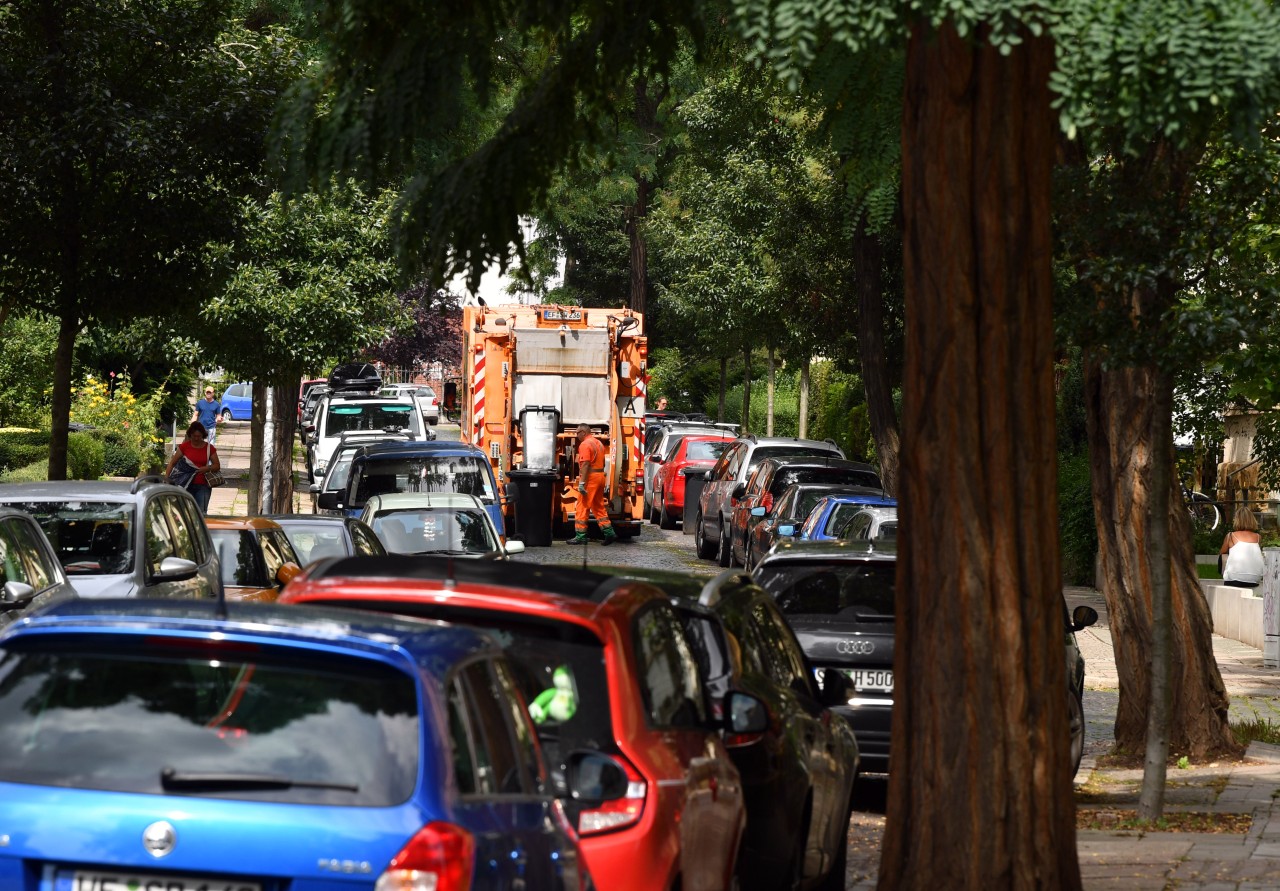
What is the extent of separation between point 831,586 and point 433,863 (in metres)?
8.17

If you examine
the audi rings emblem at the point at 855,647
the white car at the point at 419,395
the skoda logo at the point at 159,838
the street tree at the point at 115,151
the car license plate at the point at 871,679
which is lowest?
the car license plate at the point at 871,679

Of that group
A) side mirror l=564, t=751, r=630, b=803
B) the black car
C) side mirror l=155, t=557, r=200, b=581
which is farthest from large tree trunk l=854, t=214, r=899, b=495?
side mirror l=564, t=751, r=630, b=803

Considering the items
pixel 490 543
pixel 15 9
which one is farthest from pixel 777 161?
pixel 15 9

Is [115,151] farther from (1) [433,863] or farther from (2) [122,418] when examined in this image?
(2) [122,418]

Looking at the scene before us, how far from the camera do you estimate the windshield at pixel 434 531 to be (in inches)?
770

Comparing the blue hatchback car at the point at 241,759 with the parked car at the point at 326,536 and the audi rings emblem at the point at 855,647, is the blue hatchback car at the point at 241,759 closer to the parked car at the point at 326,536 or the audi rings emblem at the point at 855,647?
the audi rings emblem at the point at 855,647

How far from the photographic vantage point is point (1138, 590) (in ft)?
44.4

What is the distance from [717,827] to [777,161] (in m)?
22.8

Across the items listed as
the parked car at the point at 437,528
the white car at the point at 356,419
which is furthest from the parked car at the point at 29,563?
the white car at the point at 356,419

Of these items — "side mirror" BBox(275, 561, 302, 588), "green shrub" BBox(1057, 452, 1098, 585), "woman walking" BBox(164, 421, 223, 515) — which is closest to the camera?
"side mirror" BBox(275, 561, 302, 588)

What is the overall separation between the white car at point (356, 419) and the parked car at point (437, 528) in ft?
59.1

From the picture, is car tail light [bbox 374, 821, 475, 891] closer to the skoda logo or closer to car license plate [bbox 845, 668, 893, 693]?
the skoda logo

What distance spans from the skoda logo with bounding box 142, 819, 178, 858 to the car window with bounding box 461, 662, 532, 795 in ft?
2.64

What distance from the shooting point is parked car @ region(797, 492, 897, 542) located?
66.3 ft
